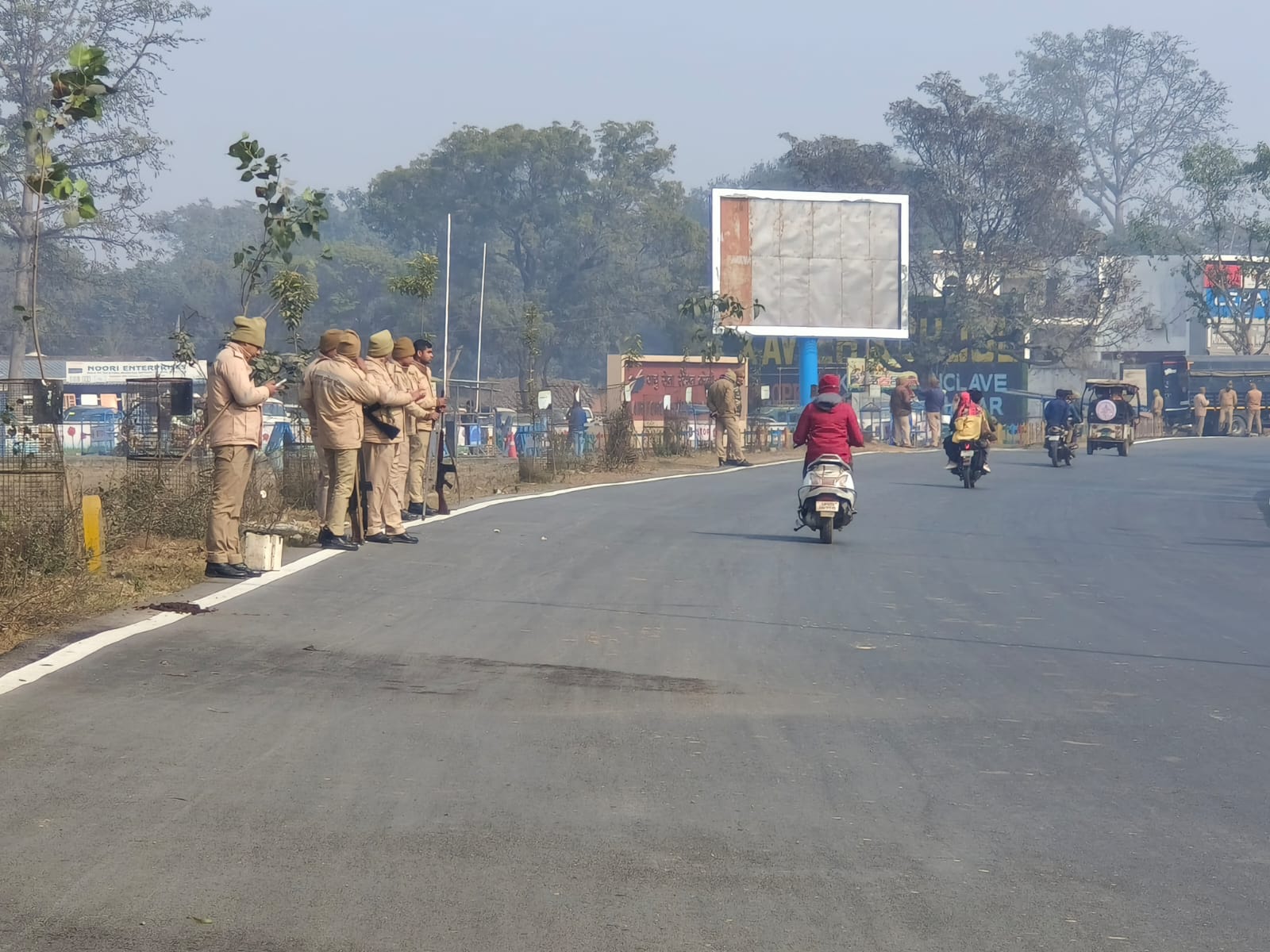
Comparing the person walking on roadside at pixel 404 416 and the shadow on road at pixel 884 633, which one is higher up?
the person walking on roadside at pixel 404 416

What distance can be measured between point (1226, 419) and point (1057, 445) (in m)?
26.3

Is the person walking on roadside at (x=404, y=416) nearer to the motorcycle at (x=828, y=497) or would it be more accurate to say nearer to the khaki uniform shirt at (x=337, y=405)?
the khaki uniform shirt at (x=337, y=405)

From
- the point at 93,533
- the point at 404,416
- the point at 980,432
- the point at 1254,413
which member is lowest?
the point at 1254,413

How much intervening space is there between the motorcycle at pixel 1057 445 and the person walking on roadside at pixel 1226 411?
1006 inches

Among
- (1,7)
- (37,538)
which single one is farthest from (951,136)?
(37,538)

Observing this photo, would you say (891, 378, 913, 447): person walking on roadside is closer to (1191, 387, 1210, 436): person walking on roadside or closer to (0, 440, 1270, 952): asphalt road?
(1191, 387, 1210, 436): person walking on roadside

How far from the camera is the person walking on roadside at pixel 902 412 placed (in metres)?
44.7

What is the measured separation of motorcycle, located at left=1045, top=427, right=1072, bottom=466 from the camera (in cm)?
3303

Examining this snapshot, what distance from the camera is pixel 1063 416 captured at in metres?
33.5

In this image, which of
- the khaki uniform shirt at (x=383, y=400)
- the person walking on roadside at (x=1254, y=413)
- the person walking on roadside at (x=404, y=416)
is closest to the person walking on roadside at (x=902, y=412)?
the person walking on roadside at (x=1254, y=413)

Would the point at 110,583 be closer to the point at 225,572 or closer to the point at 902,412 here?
the point at 225,572

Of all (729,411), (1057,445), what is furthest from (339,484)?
(1057,445)

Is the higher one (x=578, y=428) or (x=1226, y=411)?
(x=578, y=428)

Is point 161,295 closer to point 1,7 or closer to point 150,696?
point 1,7
